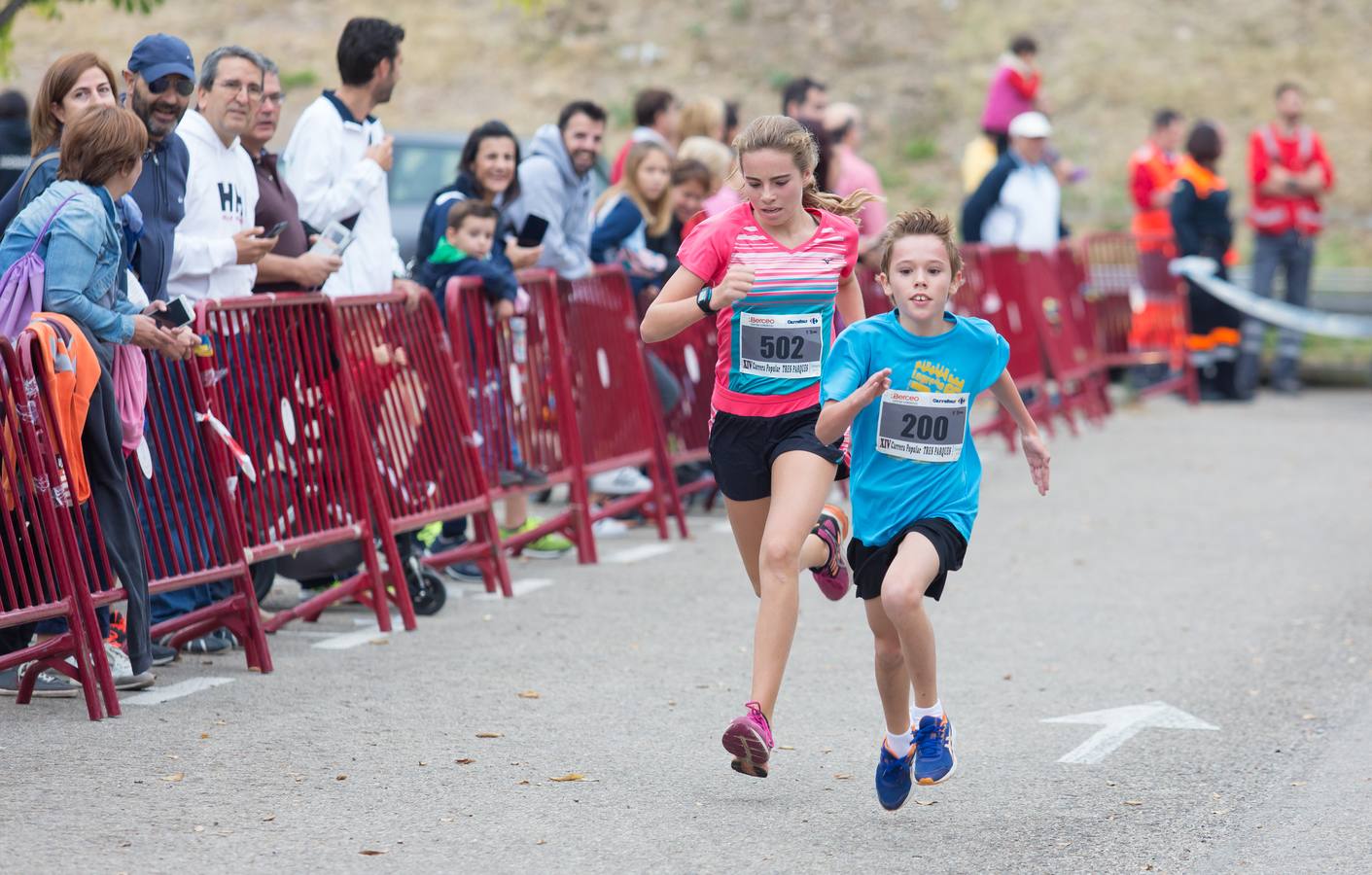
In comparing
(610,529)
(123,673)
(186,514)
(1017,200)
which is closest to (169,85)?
(186,514)

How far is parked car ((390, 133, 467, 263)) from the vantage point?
52.3ft

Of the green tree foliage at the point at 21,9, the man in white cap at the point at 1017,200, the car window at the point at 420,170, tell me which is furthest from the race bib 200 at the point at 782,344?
the car window at the point at 420,170

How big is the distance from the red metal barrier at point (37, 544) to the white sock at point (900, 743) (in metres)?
2.65

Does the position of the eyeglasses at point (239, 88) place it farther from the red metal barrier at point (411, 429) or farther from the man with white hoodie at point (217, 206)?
the red metal barrier at point (411, 429)

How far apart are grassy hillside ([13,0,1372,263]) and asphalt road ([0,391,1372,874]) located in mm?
23407

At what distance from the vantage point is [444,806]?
5594 millimetres

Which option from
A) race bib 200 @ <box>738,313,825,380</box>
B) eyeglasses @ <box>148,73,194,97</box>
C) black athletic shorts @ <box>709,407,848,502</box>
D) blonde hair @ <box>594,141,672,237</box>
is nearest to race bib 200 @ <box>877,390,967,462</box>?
black athletic shorts @ <box>709,407,848,502</box>

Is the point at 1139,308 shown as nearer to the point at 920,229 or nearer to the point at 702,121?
the point at 702,121

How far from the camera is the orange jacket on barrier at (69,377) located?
21.2 feet

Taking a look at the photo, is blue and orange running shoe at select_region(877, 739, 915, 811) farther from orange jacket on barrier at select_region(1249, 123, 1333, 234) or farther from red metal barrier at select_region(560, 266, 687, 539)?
orange jacket on barrier at select_region(1249, 123, 1333, 234)

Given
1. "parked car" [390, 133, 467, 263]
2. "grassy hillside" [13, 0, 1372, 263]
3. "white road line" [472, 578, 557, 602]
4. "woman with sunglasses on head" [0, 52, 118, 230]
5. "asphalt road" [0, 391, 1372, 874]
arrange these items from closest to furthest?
"asphalt road" [0, 391, 1372, 874] < "woman with sunglasses on head" [0, 52, 118, 230] < "white road line" [472, 578, 557, 602] < "parked car" [390, 133, 467, 263] < "grassy hillside" [13, 0, 1372, 263]

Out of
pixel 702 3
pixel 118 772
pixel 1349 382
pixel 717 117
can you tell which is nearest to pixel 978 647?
pixel 118 772

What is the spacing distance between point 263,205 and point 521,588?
225cm

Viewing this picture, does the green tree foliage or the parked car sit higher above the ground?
the green tree foliage
